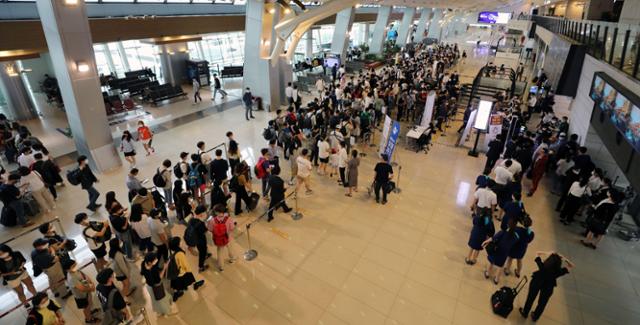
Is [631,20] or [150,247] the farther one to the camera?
[631,20]

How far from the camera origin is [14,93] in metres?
14.5

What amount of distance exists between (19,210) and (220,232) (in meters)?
5.34

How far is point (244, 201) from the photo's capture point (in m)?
8.34

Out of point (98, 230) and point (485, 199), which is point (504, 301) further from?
point (98, 230)

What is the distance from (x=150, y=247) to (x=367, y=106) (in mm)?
9425

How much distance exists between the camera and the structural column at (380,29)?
3092 centimetres

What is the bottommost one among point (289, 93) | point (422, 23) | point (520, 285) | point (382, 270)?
point (520, 285)

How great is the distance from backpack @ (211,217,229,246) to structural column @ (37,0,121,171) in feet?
21.2

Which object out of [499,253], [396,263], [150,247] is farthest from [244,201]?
[499,253]

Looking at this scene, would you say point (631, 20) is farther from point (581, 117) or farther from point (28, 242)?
point (28, 242)

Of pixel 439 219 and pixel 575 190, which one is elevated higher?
pixel 575 190

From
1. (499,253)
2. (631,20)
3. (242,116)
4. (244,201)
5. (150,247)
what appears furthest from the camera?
(242,116)

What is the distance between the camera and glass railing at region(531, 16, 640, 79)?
261 inches

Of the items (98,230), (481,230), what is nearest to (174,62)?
(98,230)
